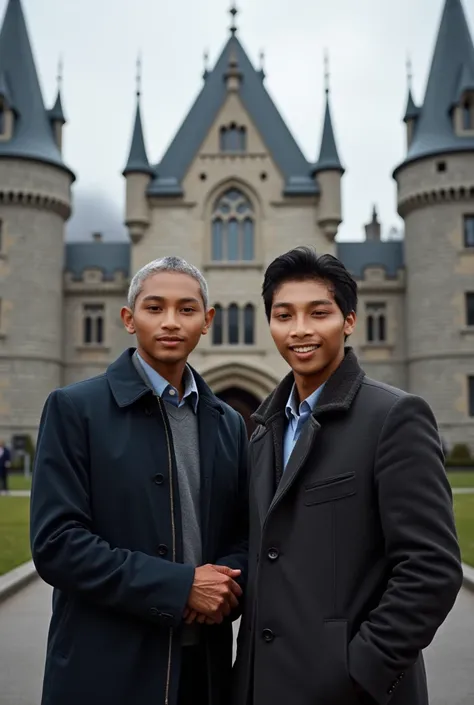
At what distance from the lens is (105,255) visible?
111 ft

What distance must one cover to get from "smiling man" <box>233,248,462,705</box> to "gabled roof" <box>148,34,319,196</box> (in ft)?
94.2

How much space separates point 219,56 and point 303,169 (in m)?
7.92

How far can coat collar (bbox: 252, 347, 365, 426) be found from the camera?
2500 mm

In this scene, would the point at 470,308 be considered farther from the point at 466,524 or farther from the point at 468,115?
the point at 466,524

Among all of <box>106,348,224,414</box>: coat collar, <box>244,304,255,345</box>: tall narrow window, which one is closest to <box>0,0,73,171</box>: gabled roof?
<box>244,304,255,345</box>: tall narrow window

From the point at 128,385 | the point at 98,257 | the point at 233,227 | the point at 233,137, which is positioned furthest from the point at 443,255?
the point at 128,385

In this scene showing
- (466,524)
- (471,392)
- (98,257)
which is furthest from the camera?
(98,257)

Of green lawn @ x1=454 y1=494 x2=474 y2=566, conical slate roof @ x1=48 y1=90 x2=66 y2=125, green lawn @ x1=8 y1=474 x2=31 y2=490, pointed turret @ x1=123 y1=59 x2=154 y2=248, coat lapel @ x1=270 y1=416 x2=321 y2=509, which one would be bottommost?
green lawn @ x1=8 y1=474 x2=31 y2=490

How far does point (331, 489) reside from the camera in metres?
2.42

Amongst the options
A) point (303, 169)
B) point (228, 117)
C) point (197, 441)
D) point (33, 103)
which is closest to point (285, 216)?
point (303, 169)

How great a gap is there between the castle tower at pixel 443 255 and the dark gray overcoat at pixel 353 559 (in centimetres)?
2807

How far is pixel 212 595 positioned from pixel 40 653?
396cm

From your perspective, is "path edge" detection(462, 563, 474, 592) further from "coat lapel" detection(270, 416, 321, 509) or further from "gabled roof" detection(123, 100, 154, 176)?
"gabled roof" detection(123, 100, 154, 176)

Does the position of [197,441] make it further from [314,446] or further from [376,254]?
[376,254]
